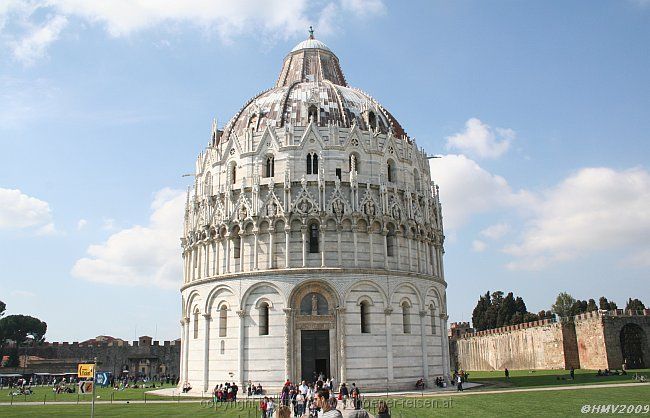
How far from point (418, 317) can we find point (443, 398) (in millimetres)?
10676

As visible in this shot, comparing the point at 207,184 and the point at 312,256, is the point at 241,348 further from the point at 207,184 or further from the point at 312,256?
the point at 207,184

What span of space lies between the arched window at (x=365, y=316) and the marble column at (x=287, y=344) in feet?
16.7

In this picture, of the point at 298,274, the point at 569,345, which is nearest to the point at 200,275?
the point at 298,274

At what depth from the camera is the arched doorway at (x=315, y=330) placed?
3903 centimetres

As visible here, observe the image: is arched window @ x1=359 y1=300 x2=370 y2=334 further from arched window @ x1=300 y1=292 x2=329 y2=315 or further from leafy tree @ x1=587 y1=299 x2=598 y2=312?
leafy tree @ x1=587 y1=299 x2=598 y2=312

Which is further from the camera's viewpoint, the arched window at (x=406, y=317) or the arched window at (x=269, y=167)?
the arched window at (x=269, y=167)

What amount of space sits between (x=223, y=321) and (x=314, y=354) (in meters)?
7.38

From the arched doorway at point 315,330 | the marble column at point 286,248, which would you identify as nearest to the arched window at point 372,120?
the marble column at point 286,248

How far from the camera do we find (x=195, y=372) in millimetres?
42906

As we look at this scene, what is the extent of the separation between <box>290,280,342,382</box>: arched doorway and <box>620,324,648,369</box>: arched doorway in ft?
108

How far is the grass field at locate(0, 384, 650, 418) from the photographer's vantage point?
25016 mm

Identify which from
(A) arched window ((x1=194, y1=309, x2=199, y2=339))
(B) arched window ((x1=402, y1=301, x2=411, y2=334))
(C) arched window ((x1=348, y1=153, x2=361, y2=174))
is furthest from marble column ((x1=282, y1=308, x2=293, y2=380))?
(C) arched window ((x1=348, y1=153, x2=361, y2=174))

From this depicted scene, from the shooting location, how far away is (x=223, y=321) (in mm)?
41875

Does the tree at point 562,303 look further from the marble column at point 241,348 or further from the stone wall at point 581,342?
the marble column at point 241,348
